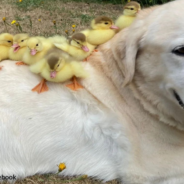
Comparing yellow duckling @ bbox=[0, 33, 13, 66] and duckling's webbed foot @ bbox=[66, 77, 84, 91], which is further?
yellow duckling @ bbox=[0, 33, 13, 66]

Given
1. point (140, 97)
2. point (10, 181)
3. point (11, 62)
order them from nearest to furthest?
1. point (140, 97)
2. point (10, 181)
3. point (11, 62)

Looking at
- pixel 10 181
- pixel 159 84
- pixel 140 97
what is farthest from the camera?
pixel 10 181

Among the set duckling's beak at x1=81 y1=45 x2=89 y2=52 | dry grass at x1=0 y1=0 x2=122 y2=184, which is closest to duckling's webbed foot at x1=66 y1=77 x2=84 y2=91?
duckling's beak at x1=81 y1=45 x2=89 y2=52

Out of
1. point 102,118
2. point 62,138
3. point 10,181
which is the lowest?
point 10,181

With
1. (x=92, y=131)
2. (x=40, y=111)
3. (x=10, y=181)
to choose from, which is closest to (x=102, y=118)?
(x=92, y=131)

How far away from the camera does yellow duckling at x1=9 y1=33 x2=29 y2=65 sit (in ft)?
7.82

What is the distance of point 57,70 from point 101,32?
60 centimetres

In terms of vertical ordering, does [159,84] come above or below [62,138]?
above

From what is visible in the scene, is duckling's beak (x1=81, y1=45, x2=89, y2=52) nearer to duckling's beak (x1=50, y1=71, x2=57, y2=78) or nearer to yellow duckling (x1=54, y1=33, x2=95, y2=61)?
yellow duckling (x1=54, y1=33, x2=95, y2=61)

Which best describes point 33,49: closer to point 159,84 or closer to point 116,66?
point 116,66

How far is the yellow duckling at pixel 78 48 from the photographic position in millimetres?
2201

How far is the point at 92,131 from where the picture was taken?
6.64ft

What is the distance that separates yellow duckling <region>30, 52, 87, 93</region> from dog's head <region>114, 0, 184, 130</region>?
35 centimetres

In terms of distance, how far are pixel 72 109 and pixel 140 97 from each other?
0.53 m
